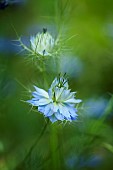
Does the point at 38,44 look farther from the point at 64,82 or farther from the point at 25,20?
the point at 25,20

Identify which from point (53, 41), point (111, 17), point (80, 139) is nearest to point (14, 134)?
point (80, 139)

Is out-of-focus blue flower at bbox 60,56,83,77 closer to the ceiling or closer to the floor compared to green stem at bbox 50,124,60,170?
closer to the ceiling

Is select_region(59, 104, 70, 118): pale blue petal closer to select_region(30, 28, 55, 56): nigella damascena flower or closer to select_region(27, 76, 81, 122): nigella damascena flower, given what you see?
select_region(27, 76, 81, 122): nigella damascena flower

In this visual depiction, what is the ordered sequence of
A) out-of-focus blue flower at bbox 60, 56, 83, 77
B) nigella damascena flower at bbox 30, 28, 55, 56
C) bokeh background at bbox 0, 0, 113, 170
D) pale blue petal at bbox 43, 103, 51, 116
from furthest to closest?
out-of-focus blue flower at bbox 60, 56, 83, 77 < bokeh background at bbox 0, 0, 113, 170 < nigella damascena flower at bbox 30, 28, 55, 56 < pale blue petal at bbox 43, 103, 51, 116

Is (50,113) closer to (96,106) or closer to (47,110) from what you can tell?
(47,110)


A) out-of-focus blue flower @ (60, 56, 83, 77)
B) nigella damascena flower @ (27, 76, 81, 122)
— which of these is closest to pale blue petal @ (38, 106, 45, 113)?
nigella damascena flower @ (27, 76, 81, 122)

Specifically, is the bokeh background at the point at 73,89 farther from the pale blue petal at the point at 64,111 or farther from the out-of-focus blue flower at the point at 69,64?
the pale blue petal at the point at 64,111
